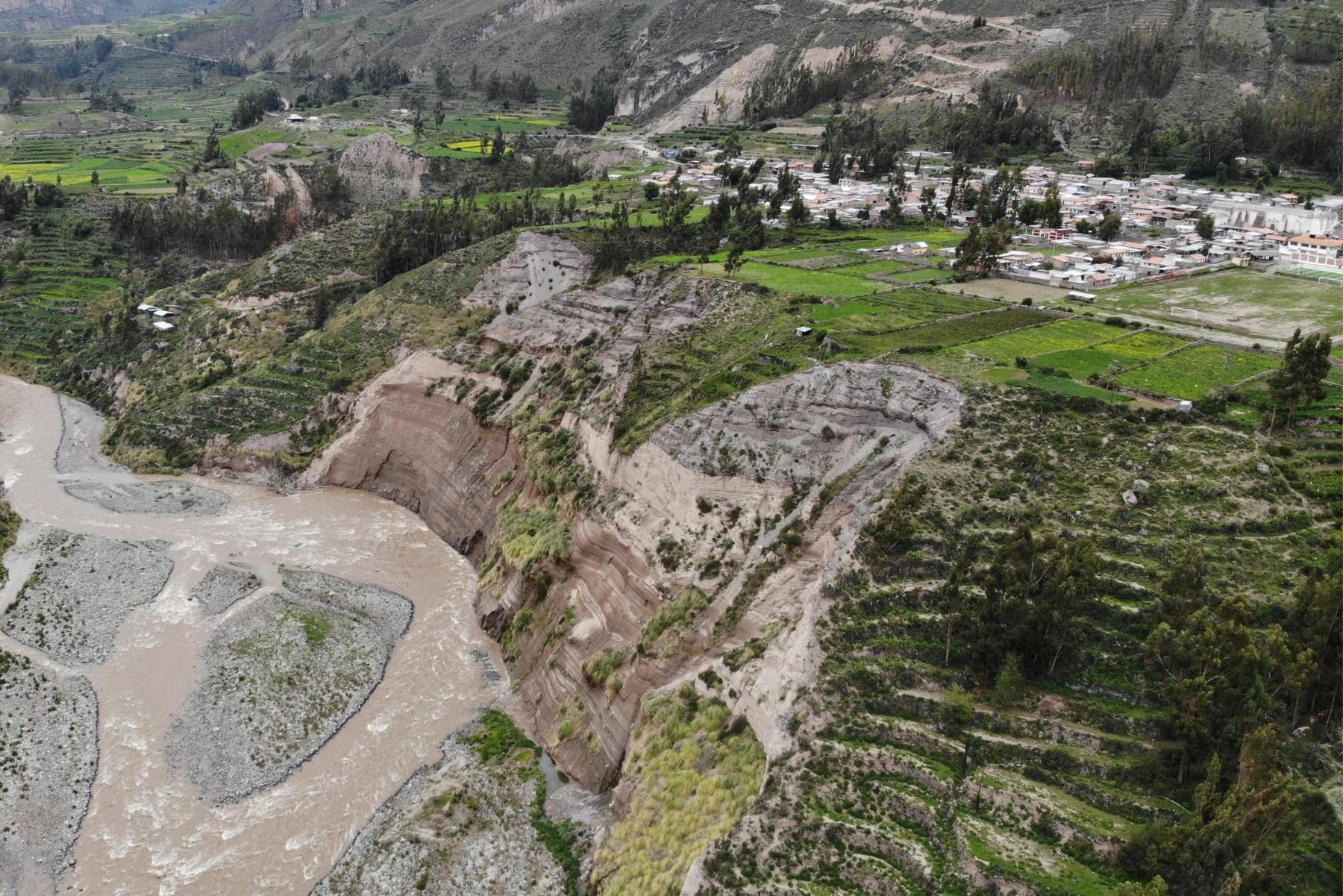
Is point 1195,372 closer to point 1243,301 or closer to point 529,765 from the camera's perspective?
point 1243,301

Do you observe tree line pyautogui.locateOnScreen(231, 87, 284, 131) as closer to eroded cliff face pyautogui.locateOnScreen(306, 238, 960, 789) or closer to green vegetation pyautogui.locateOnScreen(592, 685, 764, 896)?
eroded cliff face pyautogui.locateOnScreen(306, 238, 960, 789)

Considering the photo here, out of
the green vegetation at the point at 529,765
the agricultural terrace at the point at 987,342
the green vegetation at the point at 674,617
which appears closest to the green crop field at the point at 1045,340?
the agricultural terrace at the point at 987,342

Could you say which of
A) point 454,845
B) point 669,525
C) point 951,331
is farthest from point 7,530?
point 951,331

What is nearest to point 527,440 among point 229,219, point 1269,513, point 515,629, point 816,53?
point 515,629

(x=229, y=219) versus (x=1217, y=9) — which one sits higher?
(x=1217, y=9)

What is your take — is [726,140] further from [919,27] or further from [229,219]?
[229,219]

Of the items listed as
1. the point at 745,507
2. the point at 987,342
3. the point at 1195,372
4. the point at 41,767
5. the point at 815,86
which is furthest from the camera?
the point at 815,86

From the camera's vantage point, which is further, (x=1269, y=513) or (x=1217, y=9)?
(x=1217, y=9)
